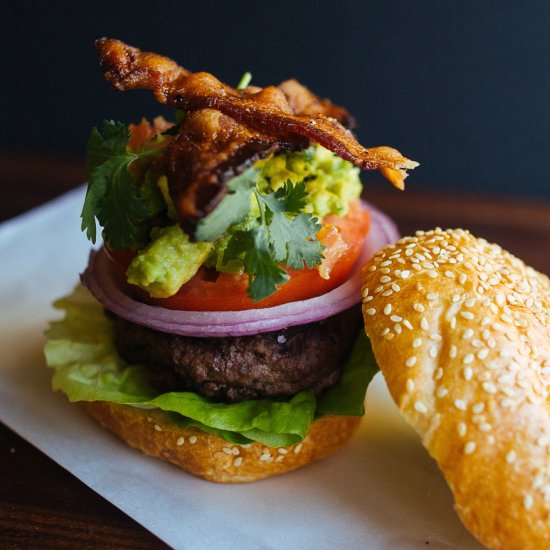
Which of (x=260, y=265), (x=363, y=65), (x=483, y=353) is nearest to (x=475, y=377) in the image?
(x=483, y=353)

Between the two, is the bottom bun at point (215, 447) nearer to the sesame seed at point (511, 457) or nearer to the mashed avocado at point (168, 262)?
the mashed avocado at point (168, 262)

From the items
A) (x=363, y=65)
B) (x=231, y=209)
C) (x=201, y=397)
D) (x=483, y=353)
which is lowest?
(x=201, y=397)

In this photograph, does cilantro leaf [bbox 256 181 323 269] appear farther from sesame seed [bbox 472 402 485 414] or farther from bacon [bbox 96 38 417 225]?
sesame seed [bbox 472 402 485 414]

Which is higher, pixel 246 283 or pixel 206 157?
pixel 206 157

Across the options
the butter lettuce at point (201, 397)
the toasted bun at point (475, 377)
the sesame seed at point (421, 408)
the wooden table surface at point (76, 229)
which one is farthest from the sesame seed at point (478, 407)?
the wooden table surface at point (76, 229)

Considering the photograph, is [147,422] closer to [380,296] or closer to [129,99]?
[380,296]

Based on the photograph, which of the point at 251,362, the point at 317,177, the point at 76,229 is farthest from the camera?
the point at 76,229

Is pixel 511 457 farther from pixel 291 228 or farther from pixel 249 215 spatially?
pixel 249 215
